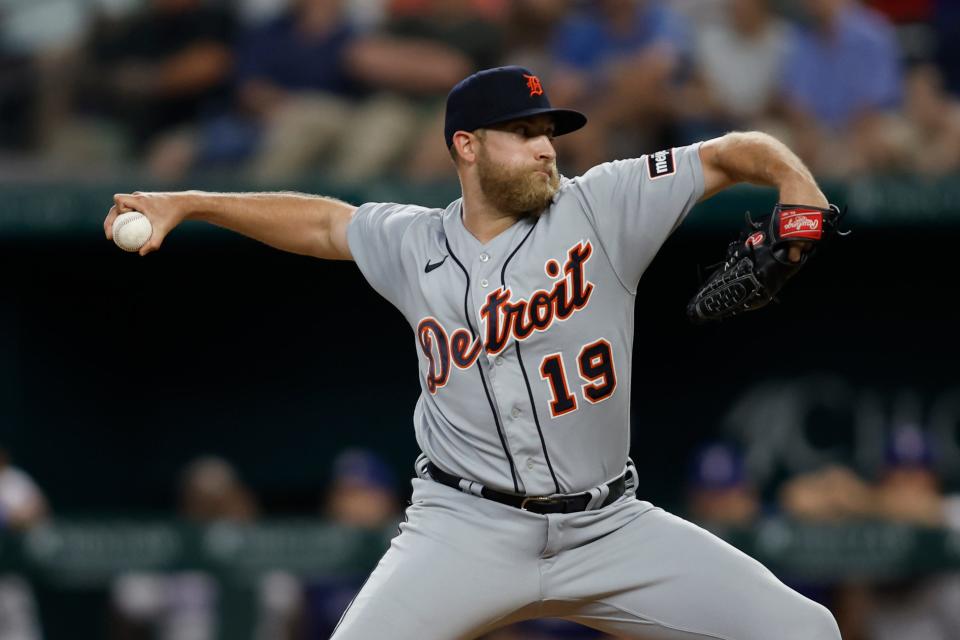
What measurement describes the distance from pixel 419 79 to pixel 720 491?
253 cm

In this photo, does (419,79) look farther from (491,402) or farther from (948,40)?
(491,402)

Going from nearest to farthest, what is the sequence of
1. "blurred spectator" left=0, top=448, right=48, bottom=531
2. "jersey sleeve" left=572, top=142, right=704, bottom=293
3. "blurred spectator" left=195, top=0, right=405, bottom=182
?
"jersey sleeve" left=572, top=142, right=704, bottom=293, "blurred spectator" left=0, top=448, right=48, bottom=531, "blurred spectator" left=195, top=0, right=405, bottom=182

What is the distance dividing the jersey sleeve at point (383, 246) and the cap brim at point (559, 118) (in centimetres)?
39

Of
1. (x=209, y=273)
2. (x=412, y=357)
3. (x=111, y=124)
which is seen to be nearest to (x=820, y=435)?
(x=412, y=357)

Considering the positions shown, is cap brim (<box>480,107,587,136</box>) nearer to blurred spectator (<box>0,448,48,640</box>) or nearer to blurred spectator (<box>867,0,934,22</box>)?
blurred spectator (<box>0,448,48,640</box>)

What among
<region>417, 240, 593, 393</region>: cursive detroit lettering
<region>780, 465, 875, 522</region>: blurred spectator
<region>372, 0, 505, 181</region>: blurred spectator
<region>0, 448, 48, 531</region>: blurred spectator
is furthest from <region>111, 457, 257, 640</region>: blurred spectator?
<region>417, 240, 593, 393</region>: cursive detroit lettering

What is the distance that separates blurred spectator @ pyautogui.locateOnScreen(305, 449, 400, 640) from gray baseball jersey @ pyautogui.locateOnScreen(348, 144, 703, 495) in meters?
3.22

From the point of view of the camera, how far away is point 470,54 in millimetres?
7535

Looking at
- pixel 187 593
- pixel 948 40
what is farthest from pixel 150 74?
pixel 948 40

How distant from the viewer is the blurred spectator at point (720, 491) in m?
6.64

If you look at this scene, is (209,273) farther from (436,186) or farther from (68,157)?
(436,186)

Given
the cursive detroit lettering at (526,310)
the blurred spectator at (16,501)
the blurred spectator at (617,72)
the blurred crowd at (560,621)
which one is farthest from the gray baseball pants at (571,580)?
the blurred spectator at (16,501)

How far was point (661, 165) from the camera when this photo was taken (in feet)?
12.0

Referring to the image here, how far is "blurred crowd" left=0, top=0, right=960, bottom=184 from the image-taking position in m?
7.07
